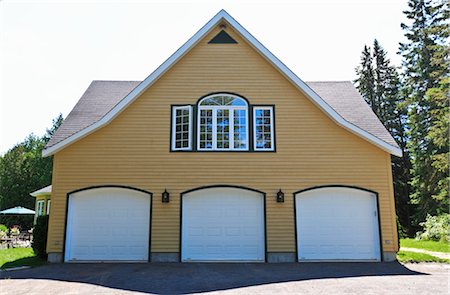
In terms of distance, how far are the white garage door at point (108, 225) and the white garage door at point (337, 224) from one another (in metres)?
5.17

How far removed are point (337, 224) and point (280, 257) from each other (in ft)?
7.21

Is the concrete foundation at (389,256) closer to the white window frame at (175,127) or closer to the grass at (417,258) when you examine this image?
the grass at (417,258)

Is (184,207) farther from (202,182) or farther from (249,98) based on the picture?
(249,98)

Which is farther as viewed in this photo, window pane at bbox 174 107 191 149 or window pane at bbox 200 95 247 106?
window pane at bbox 200 95 247 106

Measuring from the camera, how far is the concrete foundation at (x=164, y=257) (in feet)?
38.2

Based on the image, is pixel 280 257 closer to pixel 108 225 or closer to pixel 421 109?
pixel 108 225

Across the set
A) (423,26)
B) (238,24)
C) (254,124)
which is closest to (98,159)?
(254,124)

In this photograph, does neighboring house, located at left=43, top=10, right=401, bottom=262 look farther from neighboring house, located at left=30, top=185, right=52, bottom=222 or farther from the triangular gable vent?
neighboring house, located at left=30, top=185, right=52, bottom=222

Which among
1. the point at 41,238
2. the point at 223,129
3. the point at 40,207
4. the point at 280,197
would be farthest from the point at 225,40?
the point at 40,207

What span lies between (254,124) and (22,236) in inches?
659

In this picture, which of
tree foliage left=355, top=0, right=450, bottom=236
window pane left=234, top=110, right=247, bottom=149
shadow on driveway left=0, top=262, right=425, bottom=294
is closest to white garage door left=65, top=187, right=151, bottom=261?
shadow on driveway left=0, top=262, right=425, bottom=294

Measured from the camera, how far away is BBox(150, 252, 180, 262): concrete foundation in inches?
459

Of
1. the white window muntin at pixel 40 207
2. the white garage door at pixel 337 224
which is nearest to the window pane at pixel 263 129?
the white garage door at pixel 337 224

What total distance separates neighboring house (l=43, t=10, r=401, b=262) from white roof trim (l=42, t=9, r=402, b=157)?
1.5 inches
